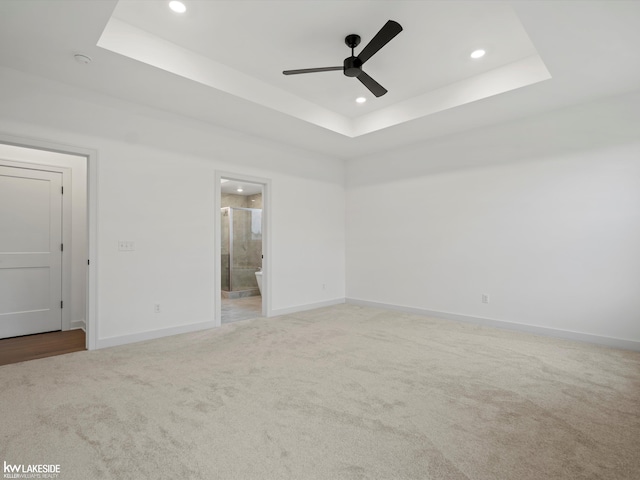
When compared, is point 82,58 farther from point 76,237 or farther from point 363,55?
point 76,237

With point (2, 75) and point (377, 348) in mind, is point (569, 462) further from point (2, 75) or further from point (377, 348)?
point (2, 75)

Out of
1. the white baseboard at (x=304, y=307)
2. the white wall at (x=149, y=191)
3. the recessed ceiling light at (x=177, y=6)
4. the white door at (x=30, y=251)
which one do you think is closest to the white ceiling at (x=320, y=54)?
the recessed ceiling light at (x=177, y=6)

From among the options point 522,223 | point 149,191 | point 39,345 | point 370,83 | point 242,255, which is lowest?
point 39,345

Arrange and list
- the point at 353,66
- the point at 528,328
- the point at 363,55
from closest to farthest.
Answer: the point at 363,55 → the point at 353,66 → the point at 528,328

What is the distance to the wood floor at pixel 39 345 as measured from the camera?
10.7ft

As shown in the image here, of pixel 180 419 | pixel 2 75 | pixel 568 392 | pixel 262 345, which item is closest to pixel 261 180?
pixel 262 345

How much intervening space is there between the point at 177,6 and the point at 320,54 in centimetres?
134

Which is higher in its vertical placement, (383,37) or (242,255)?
(383,37)

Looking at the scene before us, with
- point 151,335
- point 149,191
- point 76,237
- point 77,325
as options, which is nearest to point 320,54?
point 149,191

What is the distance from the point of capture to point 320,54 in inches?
130

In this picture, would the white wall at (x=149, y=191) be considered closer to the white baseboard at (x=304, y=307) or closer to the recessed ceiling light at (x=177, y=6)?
the white baseboard at (x=304, y=307)

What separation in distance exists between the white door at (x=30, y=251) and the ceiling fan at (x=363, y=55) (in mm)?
3593

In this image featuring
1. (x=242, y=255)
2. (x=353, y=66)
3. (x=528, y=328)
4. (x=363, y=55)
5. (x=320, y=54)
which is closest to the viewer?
(x=363, y=55)

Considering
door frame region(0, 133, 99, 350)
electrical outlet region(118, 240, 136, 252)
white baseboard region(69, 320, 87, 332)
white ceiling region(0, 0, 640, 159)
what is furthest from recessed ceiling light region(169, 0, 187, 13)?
white baseboard region(69, 320, 87, 332)
